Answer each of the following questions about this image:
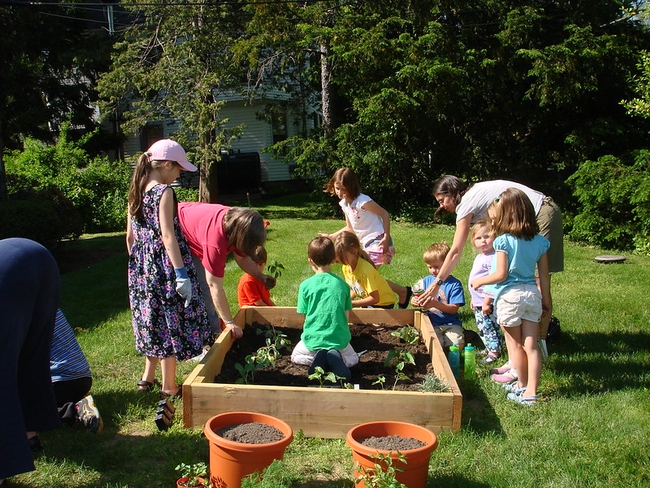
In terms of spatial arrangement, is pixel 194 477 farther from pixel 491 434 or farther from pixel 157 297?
pixel 491 434

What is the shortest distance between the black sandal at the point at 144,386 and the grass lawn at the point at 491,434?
81 mm

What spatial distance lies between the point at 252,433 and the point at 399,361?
180 cm

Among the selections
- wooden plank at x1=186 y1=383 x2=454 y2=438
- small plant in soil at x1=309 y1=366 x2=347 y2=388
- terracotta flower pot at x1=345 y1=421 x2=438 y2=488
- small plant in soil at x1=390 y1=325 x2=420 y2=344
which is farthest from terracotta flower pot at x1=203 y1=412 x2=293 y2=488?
small plant in soil at x1=390 y1=325 x2=420 y2=344

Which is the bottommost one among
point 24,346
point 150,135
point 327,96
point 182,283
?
point 24,346

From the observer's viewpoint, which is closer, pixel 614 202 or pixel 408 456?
pixel 408 456

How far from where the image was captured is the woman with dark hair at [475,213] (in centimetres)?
467

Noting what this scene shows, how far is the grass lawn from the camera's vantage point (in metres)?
3.24

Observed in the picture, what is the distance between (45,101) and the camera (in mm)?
19500

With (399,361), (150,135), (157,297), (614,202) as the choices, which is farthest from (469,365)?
(150,135)

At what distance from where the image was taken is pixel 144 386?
14.5ft

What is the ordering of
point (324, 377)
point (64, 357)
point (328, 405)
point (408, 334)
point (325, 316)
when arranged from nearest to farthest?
point (328, 405), point (64, 357), point (324, 377), point (325, 316), point (408, 334)

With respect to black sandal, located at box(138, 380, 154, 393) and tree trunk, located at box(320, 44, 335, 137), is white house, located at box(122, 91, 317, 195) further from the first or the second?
black sandal, located at box(138, 380, 154, 393)

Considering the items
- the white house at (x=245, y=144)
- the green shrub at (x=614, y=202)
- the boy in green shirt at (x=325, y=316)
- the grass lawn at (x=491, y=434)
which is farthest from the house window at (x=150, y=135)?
the boy in green shirt at (x=325, y=316)

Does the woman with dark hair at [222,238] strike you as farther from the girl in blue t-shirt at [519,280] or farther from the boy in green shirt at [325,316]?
the girl in blue t-shirt at [519,280]
